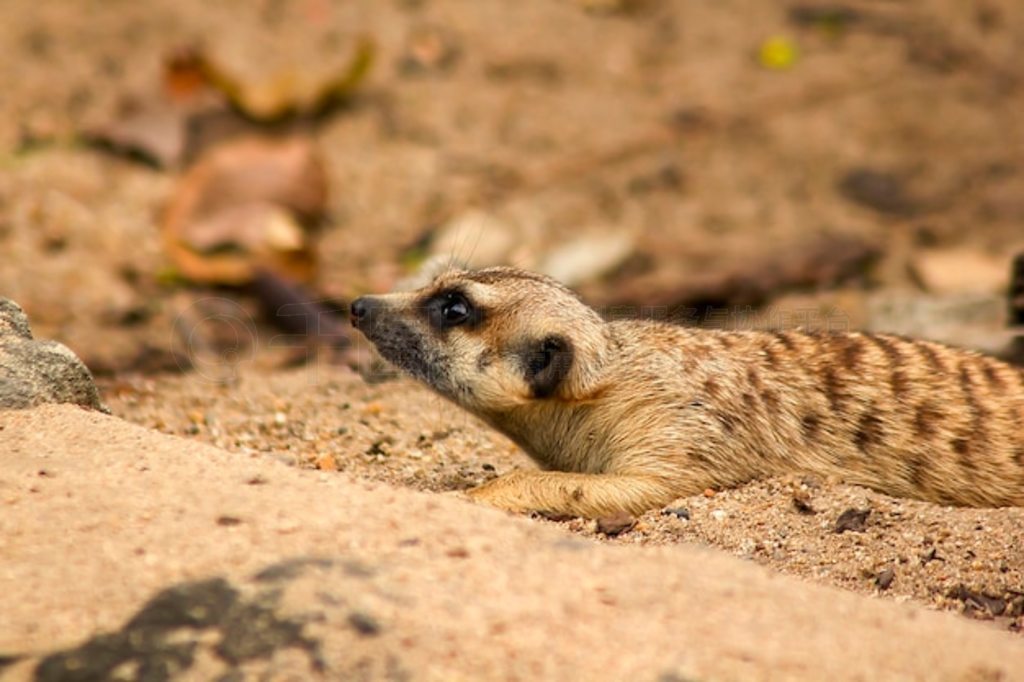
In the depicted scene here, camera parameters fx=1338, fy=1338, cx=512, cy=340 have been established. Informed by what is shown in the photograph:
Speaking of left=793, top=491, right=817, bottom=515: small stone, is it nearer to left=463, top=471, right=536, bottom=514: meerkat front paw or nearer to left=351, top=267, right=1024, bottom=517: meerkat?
left=351, top=267, right=1024, bottom=517: meerkat

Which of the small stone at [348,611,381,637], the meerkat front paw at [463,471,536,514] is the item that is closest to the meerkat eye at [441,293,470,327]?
the meerkat front paw at [463,471,536,514]

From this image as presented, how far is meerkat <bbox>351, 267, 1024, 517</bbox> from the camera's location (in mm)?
3840

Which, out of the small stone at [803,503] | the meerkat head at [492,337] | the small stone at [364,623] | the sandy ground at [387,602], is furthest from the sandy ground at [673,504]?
the small stone at [364,623]

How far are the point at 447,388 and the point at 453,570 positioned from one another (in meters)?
1.51

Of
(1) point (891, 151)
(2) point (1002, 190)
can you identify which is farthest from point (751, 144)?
(2) point (1002, 190)

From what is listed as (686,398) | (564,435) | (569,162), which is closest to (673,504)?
(686,398)

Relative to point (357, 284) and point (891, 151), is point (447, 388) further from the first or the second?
point (891, 151)

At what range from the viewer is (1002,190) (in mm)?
7320

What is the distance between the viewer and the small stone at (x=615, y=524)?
3.38 m

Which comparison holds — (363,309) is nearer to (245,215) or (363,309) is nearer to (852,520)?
(852,520)

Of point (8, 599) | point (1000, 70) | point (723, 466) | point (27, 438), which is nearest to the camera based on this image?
point (8, 599)

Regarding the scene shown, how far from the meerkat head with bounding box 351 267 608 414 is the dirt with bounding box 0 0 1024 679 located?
2.48ft

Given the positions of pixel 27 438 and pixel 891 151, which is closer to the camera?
pixel 27 438

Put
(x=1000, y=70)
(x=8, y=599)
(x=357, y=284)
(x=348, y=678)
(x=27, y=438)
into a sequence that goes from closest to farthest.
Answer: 1. (x=348, y=678)
2. (x=8, y=599)
3. (x=27, y=438)
4. (x=357, y=284)
5. (x=1000, y=70)
